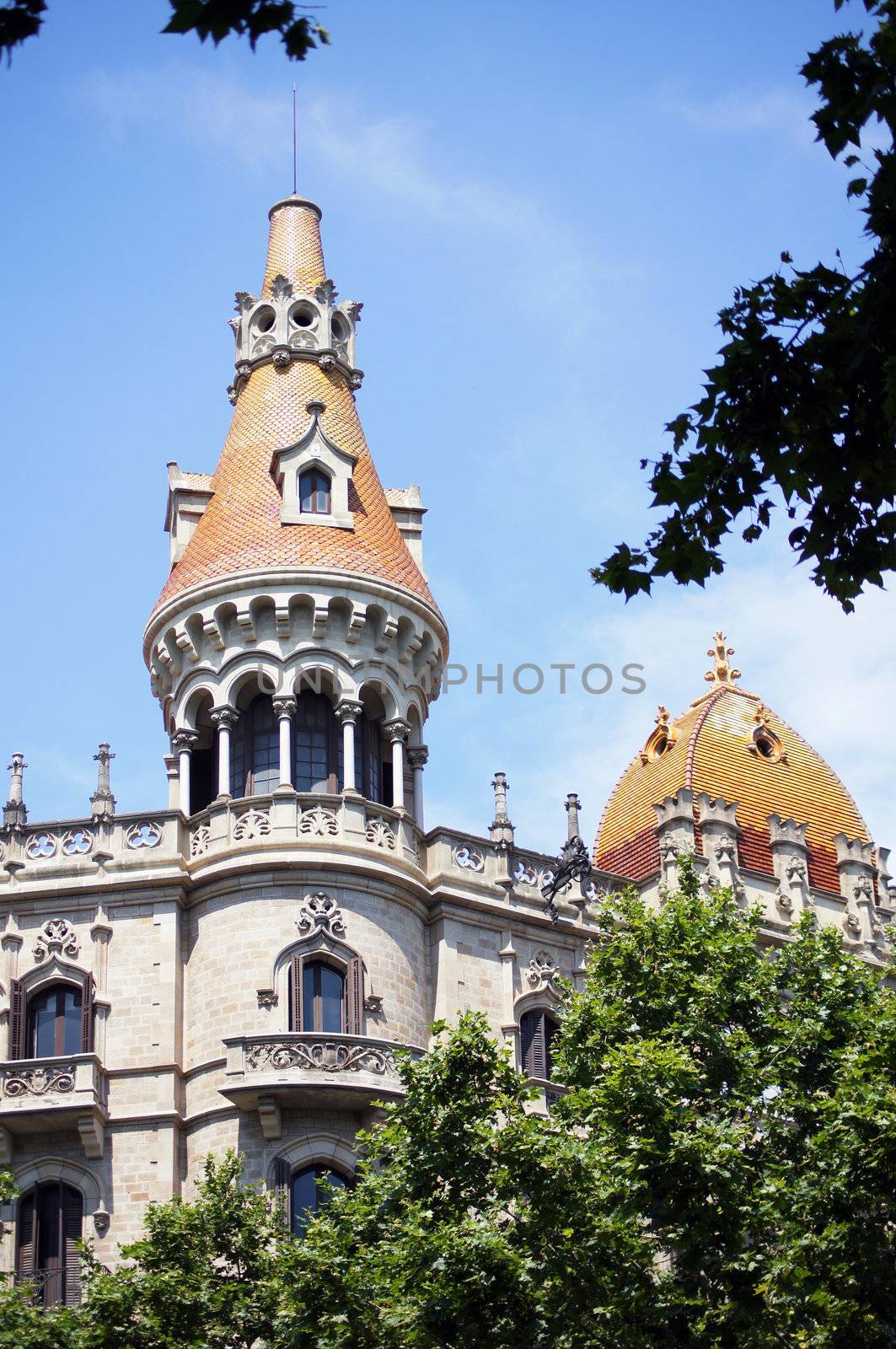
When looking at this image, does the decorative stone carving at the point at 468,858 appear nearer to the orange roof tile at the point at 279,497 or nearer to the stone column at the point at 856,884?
the orange roof tile at the point at 279,497

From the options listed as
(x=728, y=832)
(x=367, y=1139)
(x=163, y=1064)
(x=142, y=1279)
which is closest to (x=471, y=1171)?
(x=367, y=1139)

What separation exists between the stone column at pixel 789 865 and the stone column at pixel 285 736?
11.6 meters

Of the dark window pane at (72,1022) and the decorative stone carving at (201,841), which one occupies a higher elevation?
the decorative stone carving at (201,841)

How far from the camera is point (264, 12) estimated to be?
13.5 metres

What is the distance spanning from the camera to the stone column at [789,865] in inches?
1909

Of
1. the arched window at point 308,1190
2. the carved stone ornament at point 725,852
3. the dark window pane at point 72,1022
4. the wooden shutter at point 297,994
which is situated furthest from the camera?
the carved stone ornament at point 725,852

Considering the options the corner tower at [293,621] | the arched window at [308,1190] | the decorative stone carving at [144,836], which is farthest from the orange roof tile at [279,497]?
the arched window at [308,1190]

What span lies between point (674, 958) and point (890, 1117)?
6264 mm

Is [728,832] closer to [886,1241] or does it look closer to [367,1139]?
[367,1139]

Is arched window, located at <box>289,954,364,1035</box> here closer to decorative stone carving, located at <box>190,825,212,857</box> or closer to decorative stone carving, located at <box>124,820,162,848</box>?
decorative stone carving, located at <box>190,825,212,857</box>

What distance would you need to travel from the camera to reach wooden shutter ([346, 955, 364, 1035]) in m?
40.8

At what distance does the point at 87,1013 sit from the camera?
1622 inches

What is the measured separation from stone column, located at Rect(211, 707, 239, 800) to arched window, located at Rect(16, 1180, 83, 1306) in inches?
313

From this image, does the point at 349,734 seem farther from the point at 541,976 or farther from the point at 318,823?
the point at 541,976
